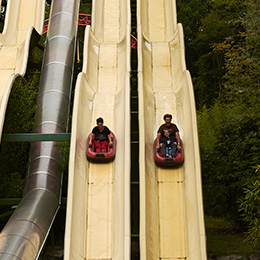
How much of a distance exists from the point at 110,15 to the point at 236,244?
764 centimetres

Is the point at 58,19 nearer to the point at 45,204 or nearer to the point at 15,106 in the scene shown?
the point at 15,106

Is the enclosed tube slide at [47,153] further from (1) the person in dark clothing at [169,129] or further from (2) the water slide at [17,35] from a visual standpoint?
(1) the person in dark clothing at [169,129]

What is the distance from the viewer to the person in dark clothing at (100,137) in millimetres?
8203

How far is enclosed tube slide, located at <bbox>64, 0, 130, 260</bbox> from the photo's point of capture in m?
6.86

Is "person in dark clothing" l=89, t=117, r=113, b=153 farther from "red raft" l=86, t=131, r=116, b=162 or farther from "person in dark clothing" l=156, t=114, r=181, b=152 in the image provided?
"person in dark clothing" l=156, t=114, r=181, b=152

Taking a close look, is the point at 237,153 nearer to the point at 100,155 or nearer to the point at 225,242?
the point at 225,242

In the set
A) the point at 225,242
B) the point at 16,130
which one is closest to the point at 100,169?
the point at 16,130

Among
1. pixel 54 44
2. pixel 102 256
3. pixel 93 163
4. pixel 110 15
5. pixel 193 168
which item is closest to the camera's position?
pixel 102 256

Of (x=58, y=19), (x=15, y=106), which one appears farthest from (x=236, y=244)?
(x=58, y=19)

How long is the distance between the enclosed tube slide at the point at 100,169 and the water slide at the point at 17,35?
5.46 ft

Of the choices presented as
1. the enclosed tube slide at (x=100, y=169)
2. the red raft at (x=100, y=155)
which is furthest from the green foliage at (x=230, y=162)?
the red raft at (x=100, y=155)

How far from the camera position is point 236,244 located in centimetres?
1102

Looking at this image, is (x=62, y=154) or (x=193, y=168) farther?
(x=62, y=154)

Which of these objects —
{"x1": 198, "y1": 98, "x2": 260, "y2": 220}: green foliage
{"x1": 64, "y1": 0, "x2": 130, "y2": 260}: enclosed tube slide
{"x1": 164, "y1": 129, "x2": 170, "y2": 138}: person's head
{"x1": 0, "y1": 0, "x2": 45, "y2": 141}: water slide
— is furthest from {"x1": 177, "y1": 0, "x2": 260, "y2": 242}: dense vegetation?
{"x1": 0, "y1": 0, "x2": 45, "y2": 141}: water slide
